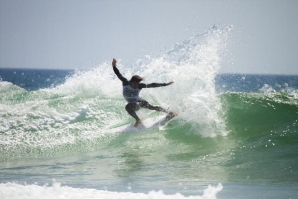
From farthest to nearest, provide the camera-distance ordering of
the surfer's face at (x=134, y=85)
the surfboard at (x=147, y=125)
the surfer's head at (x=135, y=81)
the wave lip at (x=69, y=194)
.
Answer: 1. the surfboard at (x=147, y=125)
2. the surfer's face at (x=134, y=85)
3. the surfer's head at (x=135, y=81)
4. the wave lip at (x=69, y=194)

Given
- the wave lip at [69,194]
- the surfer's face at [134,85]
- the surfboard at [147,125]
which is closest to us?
the wave lip at [69,194]

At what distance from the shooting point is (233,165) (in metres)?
7.07

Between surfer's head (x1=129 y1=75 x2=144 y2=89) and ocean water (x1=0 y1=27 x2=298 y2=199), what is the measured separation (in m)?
1.57

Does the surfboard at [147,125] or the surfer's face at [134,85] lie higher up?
the surfer's face at [134,85]

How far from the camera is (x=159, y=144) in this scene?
Answer: 910cm

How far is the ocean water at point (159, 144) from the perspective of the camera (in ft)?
17.9

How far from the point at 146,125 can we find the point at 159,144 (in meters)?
1.03

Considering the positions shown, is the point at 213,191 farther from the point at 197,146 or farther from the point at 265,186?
the point at 197,146

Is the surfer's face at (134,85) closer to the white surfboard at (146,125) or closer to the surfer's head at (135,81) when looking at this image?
the surfer's head at (135,81)

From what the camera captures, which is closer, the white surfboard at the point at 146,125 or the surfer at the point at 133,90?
the surfer at the point at 133,90

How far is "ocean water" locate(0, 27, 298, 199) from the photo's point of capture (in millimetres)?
5448

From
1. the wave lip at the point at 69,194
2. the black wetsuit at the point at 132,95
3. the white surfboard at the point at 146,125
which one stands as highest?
the black wetsuit at the point at 132,95

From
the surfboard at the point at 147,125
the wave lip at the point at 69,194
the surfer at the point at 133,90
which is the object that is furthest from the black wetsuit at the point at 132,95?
the wave lip at the point at 69,194

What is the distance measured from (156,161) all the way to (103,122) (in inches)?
164
